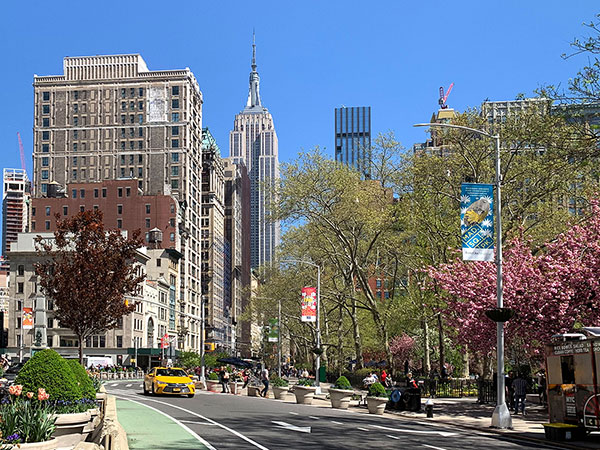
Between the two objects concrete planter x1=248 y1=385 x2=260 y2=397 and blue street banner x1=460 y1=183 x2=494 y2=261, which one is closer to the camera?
blue street banner x1=460 y1=183 x2=494 y2=261

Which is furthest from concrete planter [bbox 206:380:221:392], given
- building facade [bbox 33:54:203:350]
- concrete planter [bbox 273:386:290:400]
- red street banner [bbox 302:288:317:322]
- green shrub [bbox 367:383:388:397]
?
building facade [bbox 33:54:203:350]

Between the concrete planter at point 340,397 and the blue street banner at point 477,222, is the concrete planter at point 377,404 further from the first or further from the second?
the blue street banner at point 477,222

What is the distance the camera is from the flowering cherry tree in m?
31.2

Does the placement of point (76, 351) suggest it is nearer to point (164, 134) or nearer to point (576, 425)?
point (164, 134)

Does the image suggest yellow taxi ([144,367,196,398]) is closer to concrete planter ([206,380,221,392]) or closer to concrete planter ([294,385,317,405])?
concrete planter ([294,385,317,405])

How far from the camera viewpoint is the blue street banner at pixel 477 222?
2736cm

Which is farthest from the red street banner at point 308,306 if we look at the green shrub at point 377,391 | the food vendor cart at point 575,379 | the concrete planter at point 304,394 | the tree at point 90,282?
the food vendor cart at point 575,379

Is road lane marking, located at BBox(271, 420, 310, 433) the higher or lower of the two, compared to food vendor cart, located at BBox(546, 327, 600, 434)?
lower

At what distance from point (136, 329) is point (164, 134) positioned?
167 ft

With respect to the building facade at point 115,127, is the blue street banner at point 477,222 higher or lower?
lower

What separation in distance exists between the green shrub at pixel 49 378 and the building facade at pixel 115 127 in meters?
132

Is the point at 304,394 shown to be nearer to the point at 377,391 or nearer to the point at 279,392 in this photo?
the point at 279,392

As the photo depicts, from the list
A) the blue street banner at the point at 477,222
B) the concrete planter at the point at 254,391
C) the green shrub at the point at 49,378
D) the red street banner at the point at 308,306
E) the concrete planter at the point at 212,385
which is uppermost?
the blue street banner at the point at 477,222

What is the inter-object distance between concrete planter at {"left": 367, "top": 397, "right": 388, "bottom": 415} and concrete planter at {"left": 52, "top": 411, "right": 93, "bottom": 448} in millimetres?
17352
